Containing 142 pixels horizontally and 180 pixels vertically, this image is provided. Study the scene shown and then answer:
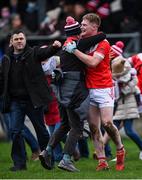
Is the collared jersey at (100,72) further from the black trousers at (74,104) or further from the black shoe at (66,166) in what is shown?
the black shoe at (66,166)

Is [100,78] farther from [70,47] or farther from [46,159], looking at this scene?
[46,159]

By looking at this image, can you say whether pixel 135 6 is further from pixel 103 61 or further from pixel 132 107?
pixel 103 61

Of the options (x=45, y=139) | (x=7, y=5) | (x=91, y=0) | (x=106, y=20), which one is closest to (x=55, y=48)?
(x=45, y=139)

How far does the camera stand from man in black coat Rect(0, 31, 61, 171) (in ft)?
41.6

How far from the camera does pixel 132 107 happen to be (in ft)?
49.5

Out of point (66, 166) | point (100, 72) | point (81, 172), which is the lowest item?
point (81, 172)

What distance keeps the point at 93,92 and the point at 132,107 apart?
259 cm

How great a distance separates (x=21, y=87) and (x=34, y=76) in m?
0.26

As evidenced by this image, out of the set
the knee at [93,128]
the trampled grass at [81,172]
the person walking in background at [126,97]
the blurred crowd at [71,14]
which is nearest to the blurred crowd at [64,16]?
the blurred crowd at [71,14]

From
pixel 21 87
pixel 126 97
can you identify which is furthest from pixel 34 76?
pixel 126 97

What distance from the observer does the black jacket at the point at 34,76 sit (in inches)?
498

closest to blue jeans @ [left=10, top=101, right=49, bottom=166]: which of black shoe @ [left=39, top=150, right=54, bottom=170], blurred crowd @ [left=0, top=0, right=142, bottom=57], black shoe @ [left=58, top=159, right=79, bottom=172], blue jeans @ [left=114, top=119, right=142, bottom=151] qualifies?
black shoe @ [left=39, top=150, right=54, bottom=170]

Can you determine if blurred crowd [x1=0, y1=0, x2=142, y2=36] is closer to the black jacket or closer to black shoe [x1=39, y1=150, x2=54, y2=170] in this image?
the black jacket

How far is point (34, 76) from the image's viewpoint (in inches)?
500
